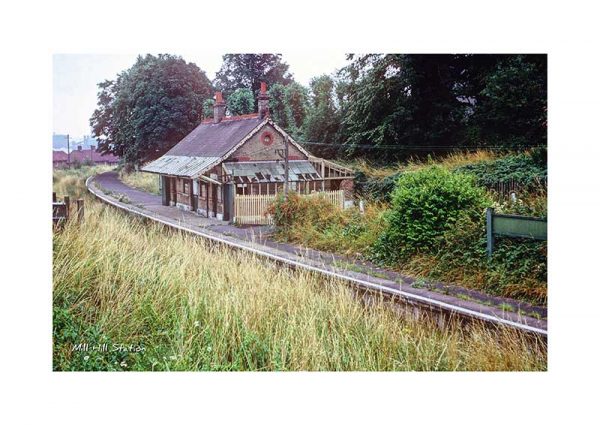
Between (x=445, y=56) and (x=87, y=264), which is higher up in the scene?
(x=445, y=56)

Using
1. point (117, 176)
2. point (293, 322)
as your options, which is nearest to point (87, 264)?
point (117, 176)

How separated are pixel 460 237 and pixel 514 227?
85 centimetres

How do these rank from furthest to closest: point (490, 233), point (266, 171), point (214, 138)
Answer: point (266, 171) → point (214, 138) → point (490, 233)

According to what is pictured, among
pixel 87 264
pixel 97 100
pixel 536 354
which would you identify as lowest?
pixel 536 354

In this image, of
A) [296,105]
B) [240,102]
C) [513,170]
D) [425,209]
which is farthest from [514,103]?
[240,102]

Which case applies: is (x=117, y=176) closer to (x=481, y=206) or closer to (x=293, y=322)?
(x=293, y=322)

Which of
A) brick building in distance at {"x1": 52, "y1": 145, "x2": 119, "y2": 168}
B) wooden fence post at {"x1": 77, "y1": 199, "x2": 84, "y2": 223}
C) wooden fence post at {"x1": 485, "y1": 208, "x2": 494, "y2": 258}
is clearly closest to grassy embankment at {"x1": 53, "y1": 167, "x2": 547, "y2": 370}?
wooden fence post at {"x1": 77, "y1": 199, "x2": 84, "y2": 223}

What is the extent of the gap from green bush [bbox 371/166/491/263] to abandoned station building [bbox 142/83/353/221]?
0.69 m

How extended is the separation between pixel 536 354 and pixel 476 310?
827 millimetres

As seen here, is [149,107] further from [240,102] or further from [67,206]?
[67,206]

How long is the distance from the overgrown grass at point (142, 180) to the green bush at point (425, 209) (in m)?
2.88

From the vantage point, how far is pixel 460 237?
768 cm

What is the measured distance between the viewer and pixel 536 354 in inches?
227

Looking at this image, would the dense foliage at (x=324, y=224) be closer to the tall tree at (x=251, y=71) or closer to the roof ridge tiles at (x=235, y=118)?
the roof ridge tiles at (x=235, y=118)
